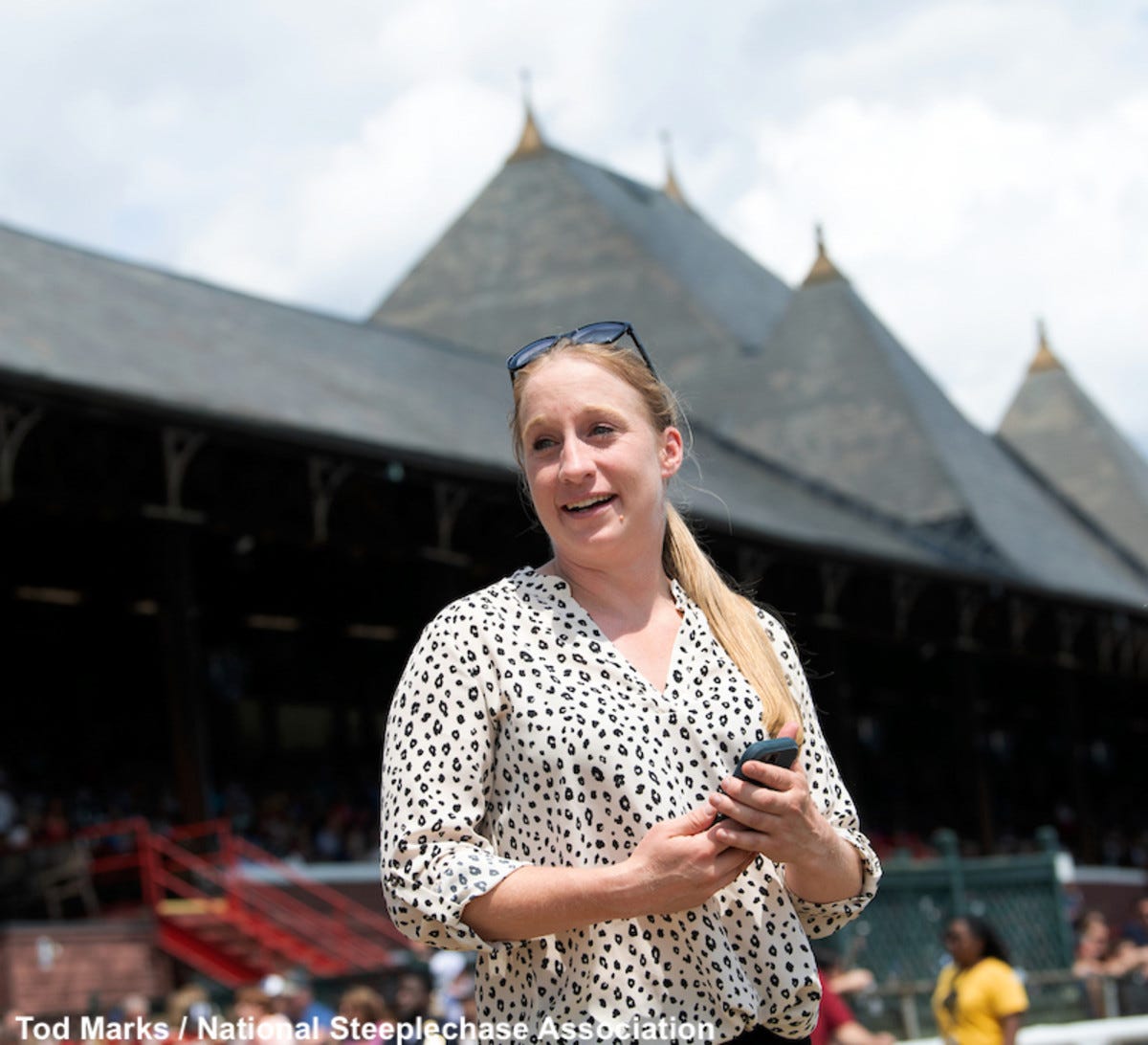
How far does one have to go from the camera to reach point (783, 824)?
259cm

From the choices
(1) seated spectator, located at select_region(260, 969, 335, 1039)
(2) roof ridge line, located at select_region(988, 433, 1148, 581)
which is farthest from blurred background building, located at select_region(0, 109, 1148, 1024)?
(1) seated spectator, located at select_region(260, 969, 335, 1039)

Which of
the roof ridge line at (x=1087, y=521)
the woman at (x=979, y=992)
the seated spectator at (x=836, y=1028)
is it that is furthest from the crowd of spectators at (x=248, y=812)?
the roof ridge line at (x=1087, y=521)

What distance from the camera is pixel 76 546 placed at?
77.9 feet

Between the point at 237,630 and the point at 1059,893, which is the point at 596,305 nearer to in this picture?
the point at 237,630

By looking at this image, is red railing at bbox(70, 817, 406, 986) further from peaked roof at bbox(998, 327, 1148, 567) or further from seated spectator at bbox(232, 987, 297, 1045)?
peaked roof at bbox(998, 327, 1148, 567)

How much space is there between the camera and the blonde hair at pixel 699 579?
9.39 feet

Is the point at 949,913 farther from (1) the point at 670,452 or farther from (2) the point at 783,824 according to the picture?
(2) the point at 783,824

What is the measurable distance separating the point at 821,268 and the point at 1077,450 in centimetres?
919

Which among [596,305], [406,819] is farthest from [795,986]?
[596,305]

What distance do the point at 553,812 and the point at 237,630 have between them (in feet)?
81.4

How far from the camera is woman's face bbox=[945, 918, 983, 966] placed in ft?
28.8

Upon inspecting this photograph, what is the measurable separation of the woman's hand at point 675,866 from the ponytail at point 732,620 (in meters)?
0.28

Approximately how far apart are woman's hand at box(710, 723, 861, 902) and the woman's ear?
49 cm

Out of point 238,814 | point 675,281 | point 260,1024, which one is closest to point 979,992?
point 260,1024
